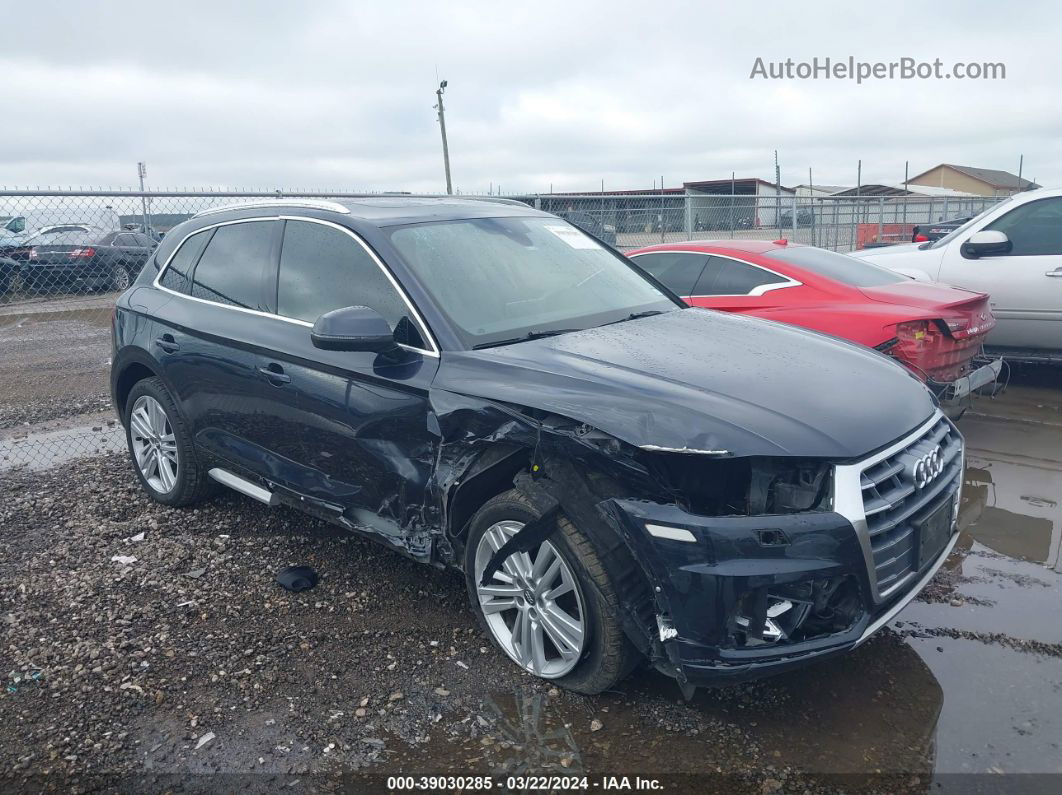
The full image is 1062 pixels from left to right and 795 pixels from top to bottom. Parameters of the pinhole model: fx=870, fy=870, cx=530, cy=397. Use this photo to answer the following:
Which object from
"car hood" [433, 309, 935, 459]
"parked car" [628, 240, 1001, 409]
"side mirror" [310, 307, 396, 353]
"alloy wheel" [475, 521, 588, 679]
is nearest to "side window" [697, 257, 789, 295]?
"parked car" [628, 240, 1001, 409]

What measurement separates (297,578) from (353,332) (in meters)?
1.41

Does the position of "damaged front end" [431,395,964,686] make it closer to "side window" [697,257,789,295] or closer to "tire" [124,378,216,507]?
"tire" [124,378,216,507]

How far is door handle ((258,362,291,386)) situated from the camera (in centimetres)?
401

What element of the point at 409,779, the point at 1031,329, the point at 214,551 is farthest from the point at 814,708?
the point at 1031,329

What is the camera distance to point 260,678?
3.39 meters

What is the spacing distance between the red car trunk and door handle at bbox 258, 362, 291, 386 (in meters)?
3.86

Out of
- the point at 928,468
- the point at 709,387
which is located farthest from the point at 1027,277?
the point at 709,387

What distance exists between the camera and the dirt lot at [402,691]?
9.37ft

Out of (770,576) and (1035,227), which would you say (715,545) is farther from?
(1035,227)

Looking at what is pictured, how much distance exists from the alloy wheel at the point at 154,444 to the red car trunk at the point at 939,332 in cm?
450

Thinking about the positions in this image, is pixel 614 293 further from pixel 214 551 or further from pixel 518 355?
pixel 214 551

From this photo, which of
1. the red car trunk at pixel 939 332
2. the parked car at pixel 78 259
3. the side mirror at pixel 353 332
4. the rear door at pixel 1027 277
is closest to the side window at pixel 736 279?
the red car trunk at pixel 939 332

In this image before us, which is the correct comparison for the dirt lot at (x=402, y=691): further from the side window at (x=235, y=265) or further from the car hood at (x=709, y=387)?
the side window at (x=235, y=265)

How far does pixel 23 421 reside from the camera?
753 centimetres
